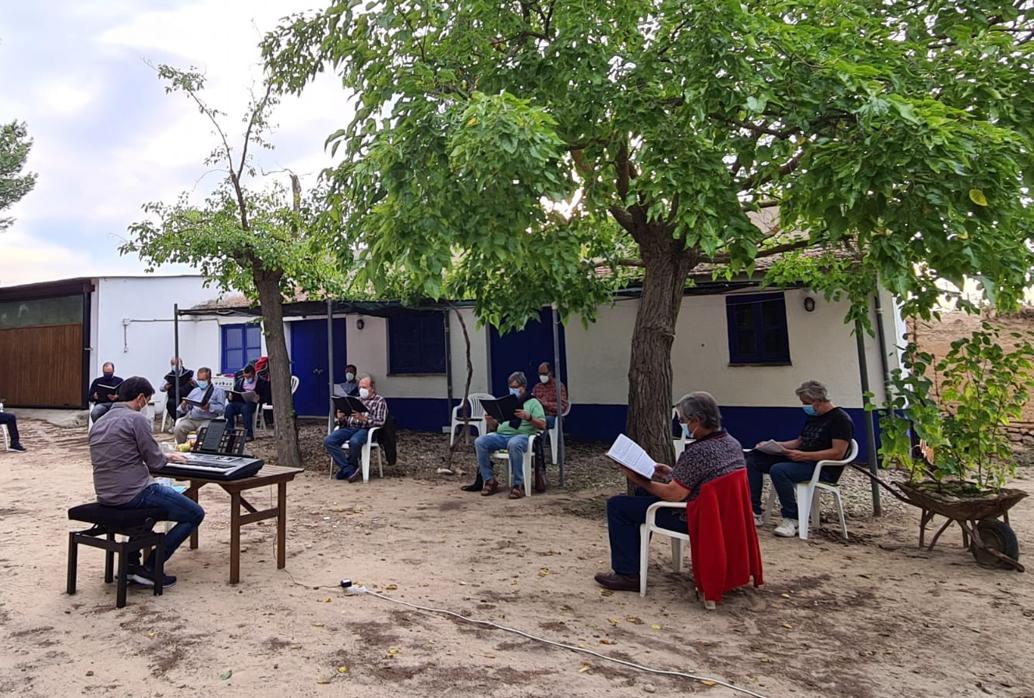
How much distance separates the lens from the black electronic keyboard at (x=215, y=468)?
405 cm

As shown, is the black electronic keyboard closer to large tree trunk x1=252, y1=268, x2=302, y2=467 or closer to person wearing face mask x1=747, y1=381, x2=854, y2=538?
person wearing face mask x1=747, y1=381, x2=854, y2=538

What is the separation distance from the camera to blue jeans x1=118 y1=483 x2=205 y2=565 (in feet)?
13.1

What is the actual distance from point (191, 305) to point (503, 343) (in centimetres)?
907

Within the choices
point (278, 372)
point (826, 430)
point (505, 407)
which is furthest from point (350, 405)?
point (826, 430)

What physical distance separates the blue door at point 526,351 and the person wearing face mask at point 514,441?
3508 millimetres

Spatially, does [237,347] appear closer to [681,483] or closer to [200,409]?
[200,409]

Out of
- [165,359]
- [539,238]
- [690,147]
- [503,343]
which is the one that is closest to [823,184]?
[690,147]

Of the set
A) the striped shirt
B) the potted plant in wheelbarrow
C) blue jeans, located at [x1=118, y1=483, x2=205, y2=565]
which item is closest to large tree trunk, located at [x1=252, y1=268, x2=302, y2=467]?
blue jeans, located at [x1=118, y1=483, x2=205, y2=565]

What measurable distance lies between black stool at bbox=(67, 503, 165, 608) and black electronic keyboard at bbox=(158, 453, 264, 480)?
0.28 m

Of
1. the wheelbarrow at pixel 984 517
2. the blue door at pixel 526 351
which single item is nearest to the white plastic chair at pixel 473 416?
the blue door at pixel 526 351

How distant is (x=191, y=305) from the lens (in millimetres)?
15859

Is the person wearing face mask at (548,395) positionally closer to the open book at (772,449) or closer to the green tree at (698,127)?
the open book at (772,449)

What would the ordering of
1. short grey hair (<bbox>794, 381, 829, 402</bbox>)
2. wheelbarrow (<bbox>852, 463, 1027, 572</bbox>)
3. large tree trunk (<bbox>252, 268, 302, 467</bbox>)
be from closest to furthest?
1. wheelbarrow (<bbox>852, 463, 1027, 572</bbox>)
2. short grey hair (<bbox>794, 381, 829, 402</bbox>)
3. large tree trunk (<bbox>252, 268, 302, 467</bbox>)

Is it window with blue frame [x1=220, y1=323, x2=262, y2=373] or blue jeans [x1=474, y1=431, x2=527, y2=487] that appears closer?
blue jeans [x1=474, y1=431, x2=527, y2=487]
